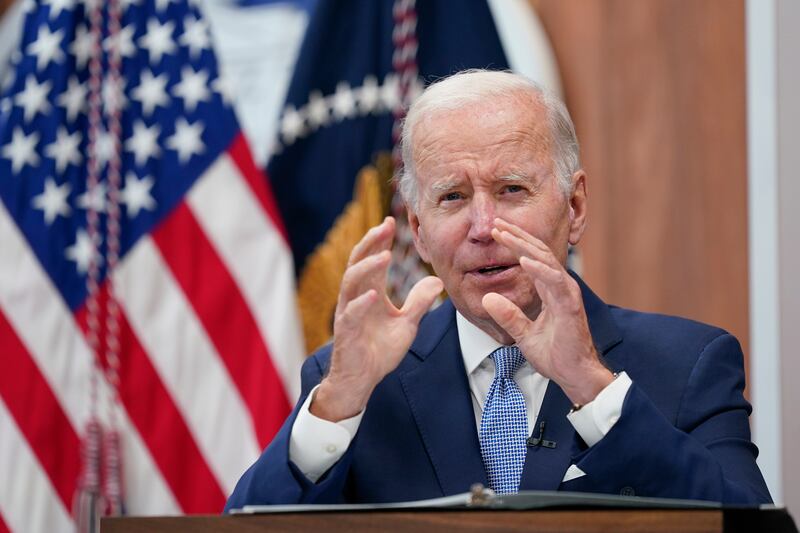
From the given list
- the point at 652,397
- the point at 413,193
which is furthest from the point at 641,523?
the point at 413,193

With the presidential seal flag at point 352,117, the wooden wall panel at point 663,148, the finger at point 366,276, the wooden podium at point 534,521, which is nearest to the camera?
the wooden podium at point 534,521

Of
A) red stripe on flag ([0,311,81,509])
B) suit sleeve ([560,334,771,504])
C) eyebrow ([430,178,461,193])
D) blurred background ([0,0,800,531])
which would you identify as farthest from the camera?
red stripe on flag ([0,311,81,509])

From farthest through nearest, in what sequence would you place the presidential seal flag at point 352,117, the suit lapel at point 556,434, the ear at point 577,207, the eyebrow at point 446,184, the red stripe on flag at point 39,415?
the red stripe on flag at point 39,415
the presidential seal flag at point 352,117
the ear at point 577,207
the eyebrow at point 446,184
the suit lapel at point 556,434

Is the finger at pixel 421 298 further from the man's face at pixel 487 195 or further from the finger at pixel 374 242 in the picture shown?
the man's face at pixel 487 195

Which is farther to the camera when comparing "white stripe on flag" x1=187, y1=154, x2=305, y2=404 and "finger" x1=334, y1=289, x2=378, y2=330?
"white stripe on flag" x1=187, y1=154, x2=305, y2=404

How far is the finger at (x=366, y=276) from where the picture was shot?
1.92 m

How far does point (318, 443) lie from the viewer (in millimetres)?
1946

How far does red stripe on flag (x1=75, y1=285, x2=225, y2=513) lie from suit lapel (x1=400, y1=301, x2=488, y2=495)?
1620 millimetres

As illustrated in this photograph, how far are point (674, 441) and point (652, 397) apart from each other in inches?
12.9

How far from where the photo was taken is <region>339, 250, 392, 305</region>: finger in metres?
1.92

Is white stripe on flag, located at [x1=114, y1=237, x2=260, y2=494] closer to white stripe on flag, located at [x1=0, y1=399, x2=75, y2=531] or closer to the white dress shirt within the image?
white stripe on flag, located at [x1=0, y1=399, x2=75, y2=531]

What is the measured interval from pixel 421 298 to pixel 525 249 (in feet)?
0.64

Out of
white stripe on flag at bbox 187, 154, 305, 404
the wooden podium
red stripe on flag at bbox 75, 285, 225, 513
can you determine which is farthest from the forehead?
red stripe on flag at bbox 75, 285, 225, 513

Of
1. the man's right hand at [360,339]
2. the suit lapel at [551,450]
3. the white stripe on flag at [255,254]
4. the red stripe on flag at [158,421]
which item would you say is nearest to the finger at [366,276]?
the man's right hand at [360,339]
